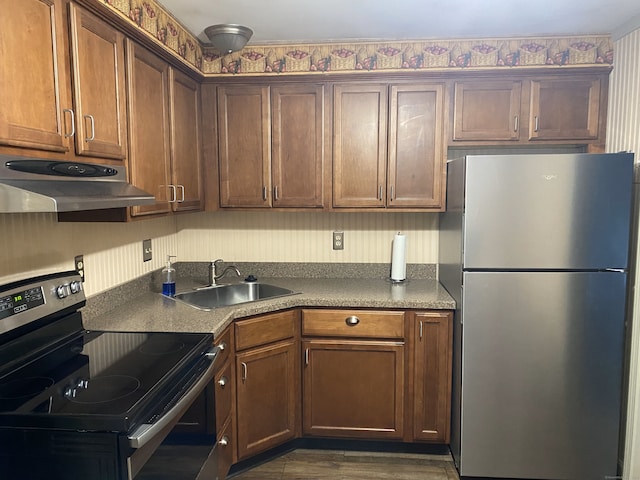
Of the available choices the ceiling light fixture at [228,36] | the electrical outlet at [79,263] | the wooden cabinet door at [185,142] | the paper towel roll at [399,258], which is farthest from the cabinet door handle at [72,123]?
the paper towel roll at [399,258]

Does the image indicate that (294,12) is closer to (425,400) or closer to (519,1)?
(519,1)

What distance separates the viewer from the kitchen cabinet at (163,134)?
1972 millimetres

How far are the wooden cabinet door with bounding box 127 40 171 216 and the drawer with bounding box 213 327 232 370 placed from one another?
2.11 feet

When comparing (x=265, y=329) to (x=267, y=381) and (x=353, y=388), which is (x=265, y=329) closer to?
(x=267, y=381)

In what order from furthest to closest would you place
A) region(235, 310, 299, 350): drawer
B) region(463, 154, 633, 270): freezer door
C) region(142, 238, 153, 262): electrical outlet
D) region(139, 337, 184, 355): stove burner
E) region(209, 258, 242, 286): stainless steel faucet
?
region(209, 258, 242, 286): stainless steel faucet < region(142, 238, 153, 262): electrical outlet < region(235, 310, 299, 350): drawer < region(463, 154, 633, 270): freezer door < region(139, 337, 184, 355): stove burner

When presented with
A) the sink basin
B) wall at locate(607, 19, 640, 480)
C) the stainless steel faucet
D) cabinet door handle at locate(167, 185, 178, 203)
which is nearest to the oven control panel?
cabinet door handle at locate(167, 185, 178, 203)

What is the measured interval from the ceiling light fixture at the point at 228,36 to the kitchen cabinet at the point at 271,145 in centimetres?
28

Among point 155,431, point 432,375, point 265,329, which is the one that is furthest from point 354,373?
point 155,431

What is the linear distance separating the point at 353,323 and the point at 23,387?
1.52m

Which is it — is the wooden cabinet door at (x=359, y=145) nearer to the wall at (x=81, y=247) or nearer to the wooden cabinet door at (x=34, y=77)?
the wall at (x=81, y=247)

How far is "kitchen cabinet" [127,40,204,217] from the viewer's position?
1.97 meters

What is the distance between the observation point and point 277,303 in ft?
7.95

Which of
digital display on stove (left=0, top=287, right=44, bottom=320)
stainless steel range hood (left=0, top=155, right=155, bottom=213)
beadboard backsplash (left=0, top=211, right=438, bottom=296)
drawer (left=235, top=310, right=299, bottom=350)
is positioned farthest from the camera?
beadboard backsplash (left=0, top=211, right=438, bottom=296)

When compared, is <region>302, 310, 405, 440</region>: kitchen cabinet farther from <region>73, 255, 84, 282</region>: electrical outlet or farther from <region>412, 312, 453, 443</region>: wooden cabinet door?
<region>73, 255, 84, 282</region>: electrical outlet
